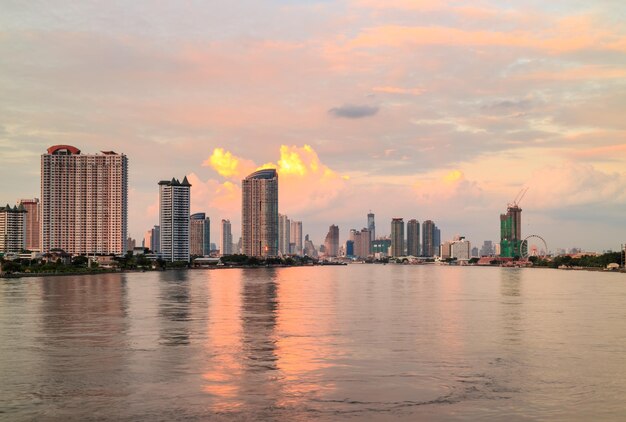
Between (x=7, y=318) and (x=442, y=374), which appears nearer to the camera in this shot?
(x=442, y=374)

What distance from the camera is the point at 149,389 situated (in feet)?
120

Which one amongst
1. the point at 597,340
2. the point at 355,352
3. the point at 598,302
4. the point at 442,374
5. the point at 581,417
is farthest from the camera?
the point at 598,302

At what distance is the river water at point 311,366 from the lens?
32.8 metres

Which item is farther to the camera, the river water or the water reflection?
the water reflection

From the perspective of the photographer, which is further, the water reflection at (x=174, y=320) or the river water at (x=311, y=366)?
the water reflection at (x=174, y=320)

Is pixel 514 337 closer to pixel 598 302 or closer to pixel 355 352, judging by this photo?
pixel 355 352

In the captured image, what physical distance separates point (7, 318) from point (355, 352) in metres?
43.5

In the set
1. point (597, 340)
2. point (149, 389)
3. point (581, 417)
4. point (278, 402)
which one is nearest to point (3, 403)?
point (149, 389)

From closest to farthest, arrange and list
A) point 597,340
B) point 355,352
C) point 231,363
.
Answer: point 231,363 → point 355,352 → point 597,340

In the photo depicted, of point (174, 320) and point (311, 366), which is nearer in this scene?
point (311, 366)

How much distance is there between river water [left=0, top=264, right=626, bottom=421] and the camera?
32750 millimetres

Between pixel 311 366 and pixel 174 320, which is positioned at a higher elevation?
pixel 311 366

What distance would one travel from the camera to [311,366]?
43.2 metres

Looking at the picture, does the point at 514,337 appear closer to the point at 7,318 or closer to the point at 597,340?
the point at 597,340
